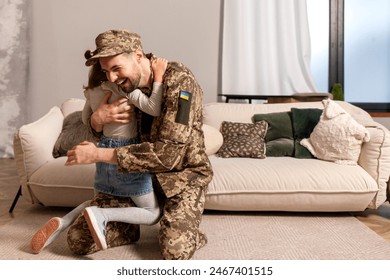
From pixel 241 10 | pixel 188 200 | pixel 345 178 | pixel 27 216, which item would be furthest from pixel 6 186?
pixel 241 10

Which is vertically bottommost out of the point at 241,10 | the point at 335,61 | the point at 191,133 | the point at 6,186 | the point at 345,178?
the point at 6,186

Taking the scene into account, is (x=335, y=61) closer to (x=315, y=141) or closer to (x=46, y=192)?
(x=315, y=141)

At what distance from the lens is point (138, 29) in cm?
530

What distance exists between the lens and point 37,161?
112 inches

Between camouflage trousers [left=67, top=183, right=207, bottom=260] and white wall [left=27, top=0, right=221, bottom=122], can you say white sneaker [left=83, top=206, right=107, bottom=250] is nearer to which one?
camouflage trousers [left=67, top=183, right=207, bottom=260]

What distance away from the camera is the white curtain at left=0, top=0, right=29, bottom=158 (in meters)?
5.28

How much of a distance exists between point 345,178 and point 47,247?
1.58 m

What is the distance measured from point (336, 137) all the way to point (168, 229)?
52.9 inches

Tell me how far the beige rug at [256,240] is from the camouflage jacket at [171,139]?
1.13 ft

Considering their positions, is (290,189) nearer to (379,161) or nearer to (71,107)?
(379,161)

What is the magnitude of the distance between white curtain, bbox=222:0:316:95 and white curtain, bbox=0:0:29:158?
213 centimetres

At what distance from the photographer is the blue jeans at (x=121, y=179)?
2100mm

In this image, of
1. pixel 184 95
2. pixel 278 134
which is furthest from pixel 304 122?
pixel 184 95

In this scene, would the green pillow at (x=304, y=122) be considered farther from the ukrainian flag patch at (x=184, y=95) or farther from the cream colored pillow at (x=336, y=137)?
the ukrainian flag patch at (x=184, y=95)
